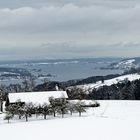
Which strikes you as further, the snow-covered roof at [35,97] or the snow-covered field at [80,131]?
the snow-covered roof at [35,97]

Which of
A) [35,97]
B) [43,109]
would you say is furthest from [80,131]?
[35,97]

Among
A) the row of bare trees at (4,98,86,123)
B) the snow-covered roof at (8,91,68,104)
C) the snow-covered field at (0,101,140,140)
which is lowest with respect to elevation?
the snow-covered field at (0,101,140,140)

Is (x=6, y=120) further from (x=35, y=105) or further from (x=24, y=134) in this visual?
(x=24, y=134)

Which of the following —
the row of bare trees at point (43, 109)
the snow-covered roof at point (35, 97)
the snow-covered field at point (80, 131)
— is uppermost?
the snow-covered roof at point (35, 97)

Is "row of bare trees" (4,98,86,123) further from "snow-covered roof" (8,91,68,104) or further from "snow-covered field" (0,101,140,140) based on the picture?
"snow-covered field" (0,101,140,140)

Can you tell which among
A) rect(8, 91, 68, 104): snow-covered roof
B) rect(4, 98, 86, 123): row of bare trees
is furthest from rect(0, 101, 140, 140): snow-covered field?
rect(8, 91, 68, 104): snow-covered roof

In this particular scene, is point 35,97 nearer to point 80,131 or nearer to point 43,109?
point 43,109

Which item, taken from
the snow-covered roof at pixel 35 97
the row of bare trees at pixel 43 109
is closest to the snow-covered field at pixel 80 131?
the row of bare trees at pixel 43 109

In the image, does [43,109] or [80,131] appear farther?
[43,109]

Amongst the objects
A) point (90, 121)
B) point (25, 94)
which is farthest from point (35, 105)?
point (90, 121)

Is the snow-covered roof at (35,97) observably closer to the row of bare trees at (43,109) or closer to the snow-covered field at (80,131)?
the row of bare trees at (43,109)

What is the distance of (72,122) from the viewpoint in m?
54.2

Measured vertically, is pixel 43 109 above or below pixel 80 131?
above

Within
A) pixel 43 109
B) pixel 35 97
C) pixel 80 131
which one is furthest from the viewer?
pixel 35 97
